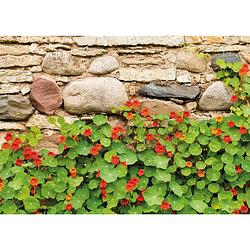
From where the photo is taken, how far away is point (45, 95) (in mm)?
3021

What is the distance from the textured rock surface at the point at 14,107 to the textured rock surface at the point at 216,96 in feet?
3.60

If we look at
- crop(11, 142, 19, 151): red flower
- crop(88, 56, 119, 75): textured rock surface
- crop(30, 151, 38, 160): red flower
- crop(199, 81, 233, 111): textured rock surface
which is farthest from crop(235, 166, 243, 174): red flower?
crop(11, 142, 19, 151): red flower

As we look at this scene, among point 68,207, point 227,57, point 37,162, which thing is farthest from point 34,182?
point 227,57

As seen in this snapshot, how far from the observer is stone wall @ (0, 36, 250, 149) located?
300 centimetres

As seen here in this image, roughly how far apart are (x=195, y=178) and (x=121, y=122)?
0.59 metres

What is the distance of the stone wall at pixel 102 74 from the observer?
9.86ft

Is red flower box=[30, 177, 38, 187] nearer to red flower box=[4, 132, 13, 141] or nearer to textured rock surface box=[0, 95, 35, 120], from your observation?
red flower box=[4, 132, 13, 141]

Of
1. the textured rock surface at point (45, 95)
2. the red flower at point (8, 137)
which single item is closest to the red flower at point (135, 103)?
the textured rock surface at point (45, 95)

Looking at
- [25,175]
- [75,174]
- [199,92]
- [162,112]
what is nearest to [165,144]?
[162,112]

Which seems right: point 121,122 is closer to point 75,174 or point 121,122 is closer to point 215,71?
point 75,174

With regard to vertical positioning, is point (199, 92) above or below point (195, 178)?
above

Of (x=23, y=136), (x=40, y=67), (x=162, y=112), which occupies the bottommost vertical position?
(x=23, y=136)

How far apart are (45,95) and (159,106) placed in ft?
2.36

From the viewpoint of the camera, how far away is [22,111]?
304 cm
